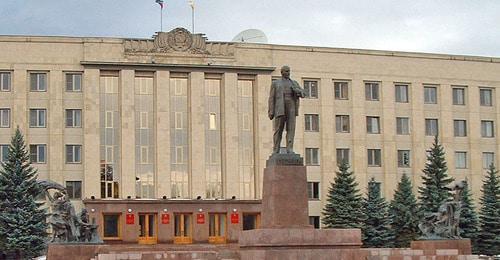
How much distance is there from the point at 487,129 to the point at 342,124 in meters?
11.4

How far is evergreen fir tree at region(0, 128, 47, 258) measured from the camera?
45.8m

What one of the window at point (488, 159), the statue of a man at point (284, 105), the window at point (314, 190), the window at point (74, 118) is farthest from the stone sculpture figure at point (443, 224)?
the window at point (488, 159)

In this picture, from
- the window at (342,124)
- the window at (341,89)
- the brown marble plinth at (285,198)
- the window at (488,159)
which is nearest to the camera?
the brown marble plinth at (285,198)

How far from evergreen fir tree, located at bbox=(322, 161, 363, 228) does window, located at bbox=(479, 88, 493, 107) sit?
13.8 meters

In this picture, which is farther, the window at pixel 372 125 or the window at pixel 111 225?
the window at pixel 372 125

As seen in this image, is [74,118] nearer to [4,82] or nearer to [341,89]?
[4,82]

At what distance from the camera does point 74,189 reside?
176 feet

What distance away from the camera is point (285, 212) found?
22.7m

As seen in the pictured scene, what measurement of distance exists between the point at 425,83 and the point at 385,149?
5.59m

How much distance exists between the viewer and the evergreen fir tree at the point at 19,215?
150ft

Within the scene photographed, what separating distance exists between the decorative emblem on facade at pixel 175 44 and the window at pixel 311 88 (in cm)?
644

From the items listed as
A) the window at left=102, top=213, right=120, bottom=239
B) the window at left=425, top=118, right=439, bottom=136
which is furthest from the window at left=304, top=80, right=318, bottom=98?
the window at left=102, top=213, right=120, bottom=239

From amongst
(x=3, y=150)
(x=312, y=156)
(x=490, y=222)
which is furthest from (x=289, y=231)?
(x=312, y=156)

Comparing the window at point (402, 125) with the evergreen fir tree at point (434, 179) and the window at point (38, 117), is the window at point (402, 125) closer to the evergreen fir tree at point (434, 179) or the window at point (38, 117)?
the evergreen fir tree at point (434, 179)
